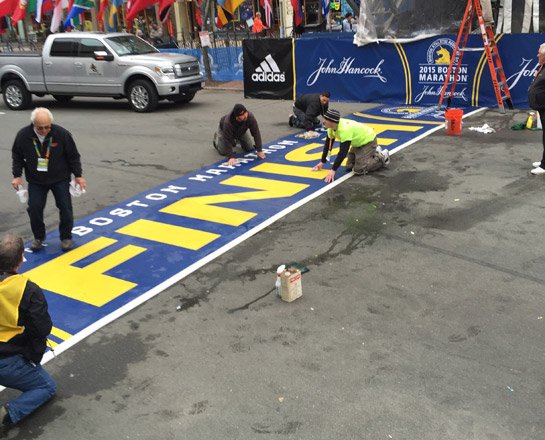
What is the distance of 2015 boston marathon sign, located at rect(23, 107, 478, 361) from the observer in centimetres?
539

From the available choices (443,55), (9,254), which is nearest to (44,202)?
(9,254)

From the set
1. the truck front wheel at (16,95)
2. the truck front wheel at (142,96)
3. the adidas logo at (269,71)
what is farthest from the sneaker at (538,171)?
the truck front wheel at (16,95)

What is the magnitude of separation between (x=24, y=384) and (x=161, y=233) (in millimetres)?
3434

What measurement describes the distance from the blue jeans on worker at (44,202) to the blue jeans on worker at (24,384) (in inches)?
121

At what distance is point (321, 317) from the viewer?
4.84 m

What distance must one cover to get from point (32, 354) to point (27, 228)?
4.23 m

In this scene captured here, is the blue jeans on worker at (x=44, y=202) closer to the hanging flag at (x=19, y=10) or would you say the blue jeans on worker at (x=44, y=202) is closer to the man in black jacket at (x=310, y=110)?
the man in black jacket at (x=310, y=110)

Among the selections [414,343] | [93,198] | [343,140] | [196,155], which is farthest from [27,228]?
[414,343]

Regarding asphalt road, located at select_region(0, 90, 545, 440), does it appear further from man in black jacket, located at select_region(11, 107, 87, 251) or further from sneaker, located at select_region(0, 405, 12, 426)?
man in black jacket, located at select_region(11, 107, 87, 251)

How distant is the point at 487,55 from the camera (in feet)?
40.3

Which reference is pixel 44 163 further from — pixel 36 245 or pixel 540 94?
pixel 540 94

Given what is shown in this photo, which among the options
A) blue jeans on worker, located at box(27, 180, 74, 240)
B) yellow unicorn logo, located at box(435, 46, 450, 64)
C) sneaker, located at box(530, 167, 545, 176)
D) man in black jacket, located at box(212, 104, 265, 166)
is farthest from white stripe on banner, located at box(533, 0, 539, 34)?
blue jeans on worker, located at box(27, 180, 74, 240)

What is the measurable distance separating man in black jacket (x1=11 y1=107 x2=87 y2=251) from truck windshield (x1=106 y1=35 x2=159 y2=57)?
9.59 meters

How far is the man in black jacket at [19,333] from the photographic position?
11.5 feet
